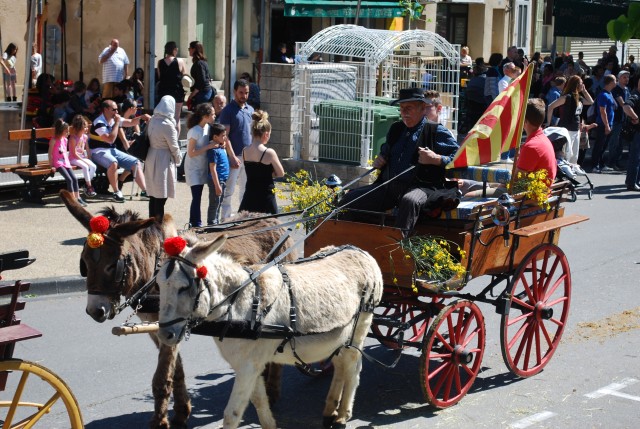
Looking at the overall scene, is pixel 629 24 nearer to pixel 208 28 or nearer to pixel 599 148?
pixel 599 148

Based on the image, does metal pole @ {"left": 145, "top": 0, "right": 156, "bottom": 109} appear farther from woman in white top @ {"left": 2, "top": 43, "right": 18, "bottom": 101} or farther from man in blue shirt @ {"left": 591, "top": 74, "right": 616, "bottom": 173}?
man in blue shirt @ {"left": 591, "top": 74, "right": 616, "bottom": 173}

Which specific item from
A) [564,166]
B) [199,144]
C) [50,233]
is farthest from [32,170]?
[564,166]

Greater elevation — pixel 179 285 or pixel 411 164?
pixel 411 164

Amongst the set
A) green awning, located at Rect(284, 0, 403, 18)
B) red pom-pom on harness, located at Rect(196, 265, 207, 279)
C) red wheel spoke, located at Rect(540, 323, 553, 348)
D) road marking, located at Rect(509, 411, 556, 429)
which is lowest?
road marking, located at Rect(509, 411, 556, 429)

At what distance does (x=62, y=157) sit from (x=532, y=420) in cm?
914

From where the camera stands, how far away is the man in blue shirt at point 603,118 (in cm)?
2011

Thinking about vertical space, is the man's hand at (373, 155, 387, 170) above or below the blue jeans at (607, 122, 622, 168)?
above

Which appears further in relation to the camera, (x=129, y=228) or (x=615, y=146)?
(x=615, y=146)

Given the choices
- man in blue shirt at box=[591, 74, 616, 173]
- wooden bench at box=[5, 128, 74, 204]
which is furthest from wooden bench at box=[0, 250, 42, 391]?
man in blue shirt at box=[591, 74, 616, 173]

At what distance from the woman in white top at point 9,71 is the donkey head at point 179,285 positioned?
18.0 metres

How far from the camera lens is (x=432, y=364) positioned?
8398 millimetres

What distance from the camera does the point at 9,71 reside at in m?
22.4

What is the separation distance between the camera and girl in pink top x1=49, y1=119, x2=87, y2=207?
559 inches

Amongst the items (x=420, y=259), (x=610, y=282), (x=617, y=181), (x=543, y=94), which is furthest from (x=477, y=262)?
(x=543, y=94)
